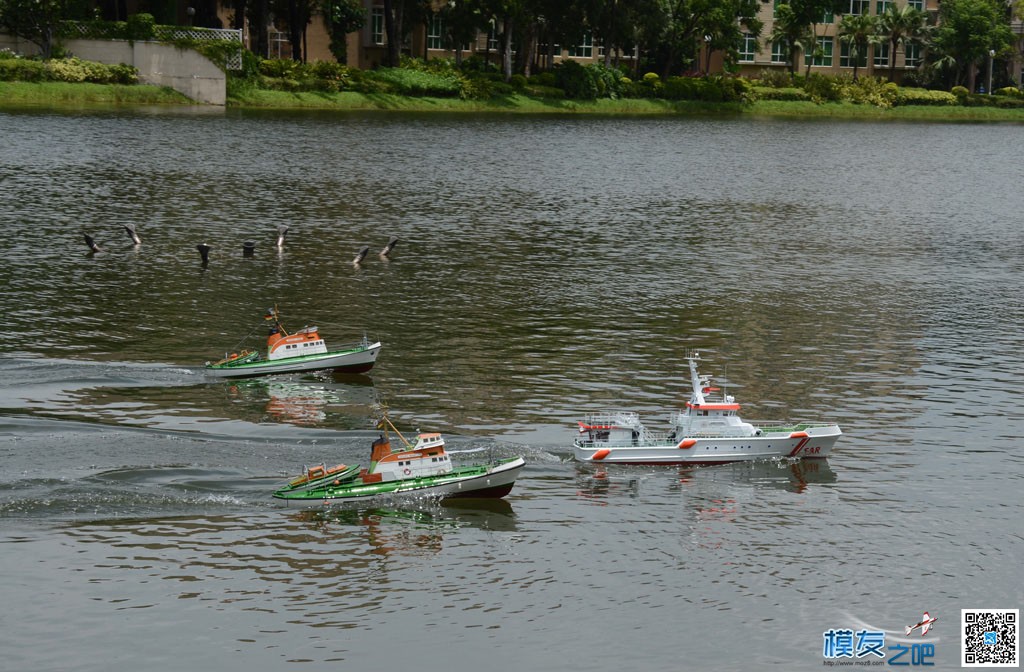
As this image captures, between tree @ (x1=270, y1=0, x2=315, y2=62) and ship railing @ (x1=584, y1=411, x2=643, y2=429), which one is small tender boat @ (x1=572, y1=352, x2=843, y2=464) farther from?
tree @ (x1=270, y1=0, x2=315, y2=62)

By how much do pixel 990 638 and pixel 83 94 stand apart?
14454 cm

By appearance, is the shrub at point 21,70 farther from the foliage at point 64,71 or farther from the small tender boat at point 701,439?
the small tender boat at point 701,439

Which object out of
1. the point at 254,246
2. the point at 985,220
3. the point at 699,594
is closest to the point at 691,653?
the point at 699,594

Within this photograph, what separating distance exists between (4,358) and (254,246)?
29368 millimetres

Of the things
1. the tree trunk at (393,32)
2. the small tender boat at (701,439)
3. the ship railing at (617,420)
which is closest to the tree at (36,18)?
the tree trunk at (393,32)

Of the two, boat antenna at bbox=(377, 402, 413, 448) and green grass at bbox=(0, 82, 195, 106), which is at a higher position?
green grass at bbox=(0, 82, 195, 106)

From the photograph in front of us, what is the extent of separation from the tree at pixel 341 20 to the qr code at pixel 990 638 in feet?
524

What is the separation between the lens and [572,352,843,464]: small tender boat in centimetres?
4903

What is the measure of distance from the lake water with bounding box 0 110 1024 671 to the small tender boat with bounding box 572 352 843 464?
2.15 ft

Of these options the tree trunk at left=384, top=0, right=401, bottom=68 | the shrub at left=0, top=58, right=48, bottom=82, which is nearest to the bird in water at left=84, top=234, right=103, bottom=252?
the shrub at left=0, top=58, right=48, bottom=82

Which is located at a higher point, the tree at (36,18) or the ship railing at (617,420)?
the tree at (36,18)

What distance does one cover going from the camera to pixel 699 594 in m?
38.7

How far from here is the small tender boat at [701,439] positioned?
161 feet

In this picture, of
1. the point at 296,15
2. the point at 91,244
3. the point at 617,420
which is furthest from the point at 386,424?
the point at 296,15
